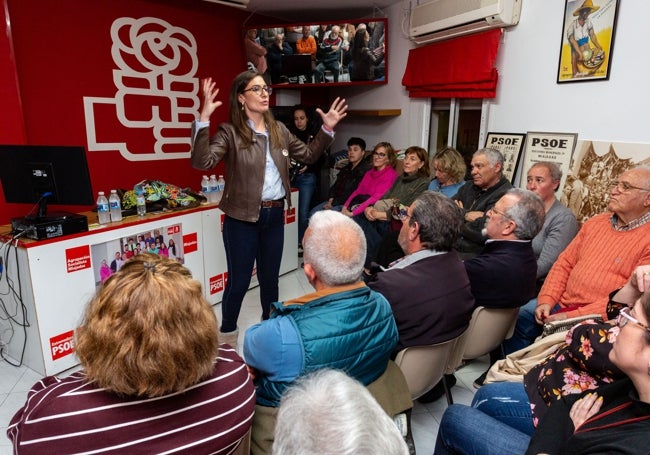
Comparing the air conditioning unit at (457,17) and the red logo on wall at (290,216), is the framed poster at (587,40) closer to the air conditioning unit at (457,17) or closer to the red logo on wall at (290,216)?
the air conditioning unit at (457,17)

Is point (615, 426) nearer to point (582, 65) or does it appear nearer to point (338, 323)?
point (338, 323)

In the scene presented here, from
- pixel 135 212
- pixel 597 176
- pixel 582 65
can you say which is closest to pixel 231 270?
pixel 135 212

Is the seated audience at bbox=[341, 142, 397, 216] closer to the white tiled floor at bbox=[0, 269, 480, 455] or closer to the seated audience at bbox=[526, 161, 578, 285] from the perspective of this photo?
A: the seated audience at bbox=[526, 161, 578, 285]

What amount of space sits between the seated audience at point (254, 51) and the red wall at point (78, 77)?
41 centimetres

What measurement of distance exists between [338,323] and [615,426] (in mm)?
712

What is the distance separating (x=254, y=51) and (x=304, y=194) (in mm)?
1716

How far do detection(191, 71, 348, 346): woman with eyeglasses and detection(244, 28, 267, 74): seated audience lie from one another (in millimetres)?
2489

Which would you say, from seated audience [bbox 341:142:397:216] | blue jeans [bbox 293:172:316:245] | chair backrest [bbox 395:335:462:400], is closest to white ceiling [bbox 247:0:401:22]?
seated audience [bbox 341:142:397:216]

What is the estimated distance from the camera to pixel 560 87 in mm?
3102

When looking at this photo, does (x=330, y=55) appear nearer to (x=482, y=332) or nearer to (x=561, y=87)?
(x=561, y=87)

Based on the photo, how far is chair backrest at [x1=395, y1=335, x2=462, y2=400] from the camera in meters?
1.58

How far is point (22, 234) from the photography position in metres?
2.31

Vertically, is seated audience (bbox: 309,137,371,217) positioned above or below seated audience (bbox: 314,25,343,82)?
below

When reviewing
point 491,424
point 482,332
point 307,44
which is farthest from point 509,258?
point 307,44
